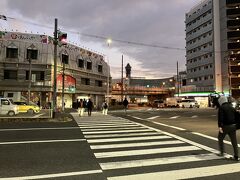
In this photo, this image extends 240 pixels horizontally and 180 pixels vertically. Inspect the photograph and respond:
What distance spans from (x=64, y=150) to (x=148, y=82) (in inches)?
5005

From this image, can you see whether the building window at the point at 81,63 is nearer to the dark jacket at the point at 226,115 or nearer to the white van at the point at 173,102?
the white van at the point at 173,102

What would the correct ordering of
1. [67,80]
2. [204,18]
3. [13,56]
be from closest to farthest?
[13,56]
[67,80]
[204,18]

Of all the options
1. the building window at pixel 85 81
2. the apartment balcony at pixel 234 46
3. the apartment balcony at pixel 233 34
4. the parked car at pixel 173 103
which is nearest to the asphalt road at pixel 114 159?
the building window at pixel 85 81

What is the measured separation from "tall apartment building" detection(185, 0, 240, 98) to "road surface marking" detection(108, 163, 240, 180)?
6526 centimetres

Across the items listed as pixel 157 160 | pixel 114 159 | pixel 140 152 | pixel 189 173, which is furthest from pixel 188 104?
pixel 189 173

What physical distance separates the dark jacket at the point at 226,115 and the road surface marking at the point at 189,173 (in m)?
1.25

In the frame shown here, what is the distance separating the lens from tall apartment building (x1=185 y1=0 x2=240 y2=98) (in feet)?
237

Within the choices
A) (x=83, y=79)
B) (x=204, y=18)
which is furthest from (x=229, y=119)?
(x=204, y=18)

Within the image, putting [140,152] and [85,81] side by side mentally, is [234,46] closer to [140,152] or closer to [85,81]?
[85,81]

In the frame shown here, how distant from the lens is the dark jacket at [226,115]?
815 centimetres

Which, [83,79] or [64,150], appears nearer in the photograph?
[64,150]

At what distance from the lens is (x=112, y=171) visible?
23.1 ft

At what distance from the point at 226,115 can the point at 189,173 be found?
227 cm

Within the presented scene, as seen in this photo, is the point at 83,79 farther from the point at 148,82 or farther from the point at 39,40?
the point at 148,82
